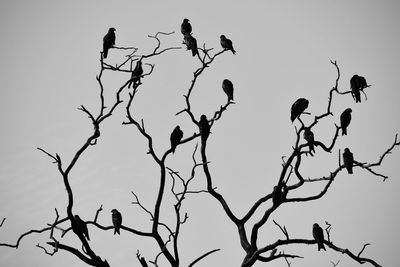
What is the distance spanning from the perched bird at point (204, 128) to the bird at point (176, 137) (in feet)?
1.84

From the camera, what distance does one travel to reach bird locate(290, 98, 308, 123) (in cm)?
767

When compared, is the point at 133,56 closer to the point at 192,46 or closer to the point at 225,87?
the point at 192,46

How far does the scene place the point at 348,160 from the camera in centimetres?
705

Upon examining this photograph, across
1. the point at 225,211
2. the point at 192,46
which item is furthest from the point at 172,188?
the point at 192,46

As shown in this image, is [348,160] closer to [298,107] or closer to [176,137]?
[298,107]

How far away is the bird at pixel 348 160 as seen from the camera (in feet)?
22.5

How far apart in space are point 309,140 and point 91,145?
3.73 meters

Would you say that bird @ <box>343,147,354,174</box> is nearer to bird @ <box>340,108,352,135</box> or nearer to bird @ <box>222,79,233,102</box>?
bird @ <box>340,108,352,135</box>

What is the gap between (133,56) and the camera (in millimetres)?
6945

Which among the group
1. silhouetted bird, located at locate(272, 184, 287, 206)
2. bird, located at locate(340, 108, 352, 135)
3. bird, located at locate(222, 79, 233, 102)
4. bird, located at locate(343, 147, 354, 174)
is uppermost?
bird, located at locate(222, 79, 233, 102)

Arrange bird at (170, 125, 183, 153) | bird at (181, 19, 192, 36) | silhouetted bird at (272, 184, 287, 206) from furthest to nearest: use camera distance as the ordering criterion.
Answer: bird at (181, 19, 192, 36)
bird at (170, 125, 183, 153)
silhouetted bird at (272, 184, 287, 206)

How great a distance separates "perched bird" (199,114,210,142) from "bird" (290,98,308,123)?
1.73m

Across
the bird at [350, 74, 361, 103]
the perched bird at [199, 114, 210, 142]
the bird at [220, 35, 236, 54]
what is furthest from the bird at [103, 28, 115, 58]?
the bird at [350, 74, 361, 103]

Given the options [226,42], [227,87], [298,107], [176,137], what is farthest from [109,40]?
[298,107]
